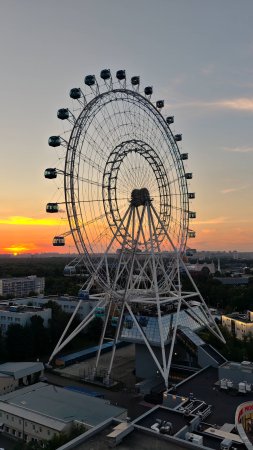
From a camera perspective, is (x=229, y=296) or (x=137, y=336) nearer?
(x=137, y=336)

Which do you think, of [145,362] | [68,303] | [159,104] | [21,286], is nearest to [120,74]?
[159,104]

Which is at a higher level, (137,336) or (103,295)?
(103,295)

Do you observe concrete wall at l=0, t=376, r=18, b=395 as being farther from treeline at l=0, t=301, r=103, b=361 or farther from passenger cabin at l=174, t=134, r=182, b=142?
passenger cabin at l=174, t=134, r=182, b=142

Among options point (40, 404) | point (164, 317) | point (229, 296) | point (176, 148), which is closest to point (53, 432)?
point (40, 404)

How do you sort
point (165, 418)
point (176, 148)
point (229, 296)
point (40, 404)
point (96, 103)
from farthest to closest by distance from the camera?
point (229, 296)
point (176, 148)
point (96, 103)
point (40, 404)
point (165, 418)

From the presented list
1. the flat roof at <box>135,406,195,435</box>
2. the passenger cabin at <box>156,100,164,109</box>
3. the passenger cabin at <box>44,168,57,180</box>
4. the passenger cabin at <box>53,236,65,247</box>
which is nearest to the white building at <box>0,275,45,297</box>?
the passenger cabin at <box>156,100,164,109</box>

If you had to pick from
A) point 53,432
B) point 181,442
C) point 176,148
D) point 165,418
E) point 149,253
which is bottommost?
point 53,432

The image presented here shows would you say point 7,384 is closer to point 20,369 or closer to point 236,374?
point 20,369

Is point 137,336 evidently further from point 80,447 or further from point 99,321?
point 80,447
